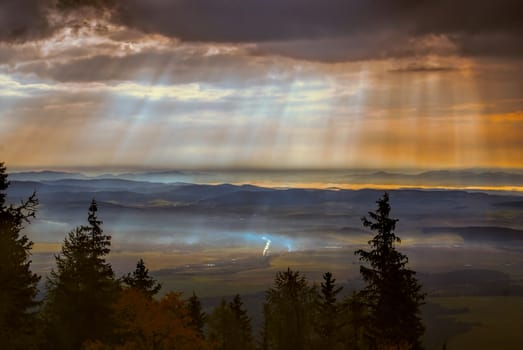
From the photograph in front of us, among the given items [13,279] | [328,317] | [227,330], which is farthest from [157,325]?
[227,330]

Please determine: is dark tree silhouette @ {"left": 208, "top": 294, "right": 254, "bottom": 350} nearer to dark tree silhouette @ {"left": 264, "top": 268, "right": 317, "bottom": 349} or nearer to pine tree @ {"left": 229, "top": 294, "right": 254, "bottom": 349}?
pine tree @ {"left": 229, "top": 294, "right": 254, "bottom": 349}

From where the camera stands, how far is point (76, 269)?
42.2 metres

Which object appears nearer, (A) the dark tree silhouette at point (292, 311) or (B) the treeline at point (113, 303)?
(B) the treeline at point (113, 303)

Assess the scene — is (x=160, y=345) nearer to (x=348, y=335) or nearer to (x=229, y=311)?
(x=348, y=335)

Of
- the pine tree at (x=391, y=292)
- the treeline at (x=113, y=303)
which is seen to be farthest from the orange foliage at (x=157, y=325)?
the pine tree at (x=391, y=292)

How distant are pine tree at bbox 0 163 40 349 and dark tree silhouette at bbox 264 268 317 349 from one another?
29.1m

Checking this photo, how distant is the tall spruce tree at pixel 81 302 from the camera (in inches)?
1602

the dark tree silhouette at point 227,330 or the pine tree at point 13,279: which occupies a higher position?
the pine tree at point 13,279

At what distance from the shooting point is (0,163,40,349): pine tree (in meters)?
33.0

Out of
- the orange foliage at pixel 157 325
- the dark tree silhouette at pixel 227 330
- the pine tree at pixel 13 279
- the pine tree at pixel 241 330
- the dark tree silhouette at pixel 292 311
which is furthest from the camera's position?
the pine tree at pixel 241 330

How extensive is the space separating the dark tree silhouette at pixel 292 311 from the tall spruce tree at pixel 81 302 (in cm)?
2230

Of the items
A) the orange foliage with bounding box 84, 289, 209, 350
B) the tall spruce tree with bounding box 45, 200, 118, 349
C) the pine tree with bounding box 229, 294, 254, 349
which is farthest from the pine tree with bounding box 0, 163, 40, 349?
the pine tree with bounding box 229, 294, 254, 349

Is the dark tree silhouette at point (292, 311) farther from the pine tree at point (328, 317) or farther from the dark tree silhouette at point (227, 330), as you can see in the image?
the dark tree silhouette at point (227, 330)

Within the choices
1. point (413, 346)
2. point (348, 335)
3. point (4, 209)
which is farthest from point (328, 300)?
point (4, 209)
